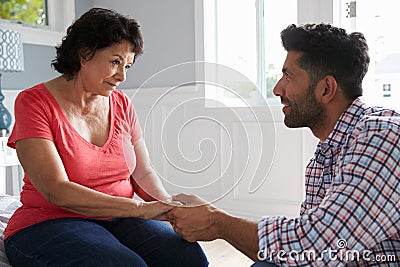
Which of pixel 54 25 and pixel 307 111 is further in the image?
pixel 54 25

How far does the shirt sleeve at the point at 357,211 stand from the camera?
0.96 m

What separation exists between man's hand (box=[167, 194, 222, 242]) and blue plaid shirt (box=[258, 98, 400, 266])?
8.2 inches

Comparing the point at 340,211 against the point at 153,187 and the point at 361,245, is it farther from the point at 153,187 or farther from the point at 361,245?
the point at 153,187

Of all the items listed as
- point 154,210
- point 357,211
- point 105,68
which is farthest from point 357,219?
point 105,68

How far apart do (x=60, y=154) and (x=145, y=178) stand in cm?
32

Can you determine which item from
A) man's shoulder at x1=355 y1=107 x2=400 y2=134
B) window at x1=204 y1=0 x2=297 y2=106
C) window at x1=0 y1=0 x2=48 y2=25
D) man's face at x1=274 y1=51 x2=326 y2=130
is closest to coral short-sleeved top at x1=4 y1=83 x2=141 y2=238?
man's face at x1=274 y1=51 x2=326 y2=130

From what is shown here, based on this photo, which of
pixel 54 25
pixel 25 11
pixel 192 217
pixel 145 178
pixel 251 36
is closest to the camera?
pixel 192 217

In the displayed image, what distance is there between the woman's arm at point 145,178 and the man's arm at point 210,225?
0.44 ft

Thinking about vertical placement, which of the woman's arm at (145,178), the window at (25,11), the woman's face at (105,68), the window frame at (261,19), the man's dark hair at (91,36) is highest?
the window at (25,11)

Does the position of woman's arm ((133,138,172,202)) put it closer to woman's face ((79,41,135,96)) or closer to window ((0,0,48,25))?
woman's face ((79,41,135,96))

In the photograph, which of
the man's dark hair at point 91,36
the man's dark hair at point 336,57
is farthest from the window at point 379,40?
the man's dark hair at point 91,36

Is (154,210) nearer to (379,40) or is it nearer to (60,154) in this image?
(60,154)

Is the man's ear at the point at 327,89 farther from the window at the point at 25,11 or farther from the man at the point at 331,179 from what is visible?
the window at the point at 25,11

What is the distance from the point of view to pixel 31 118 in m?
1.27
